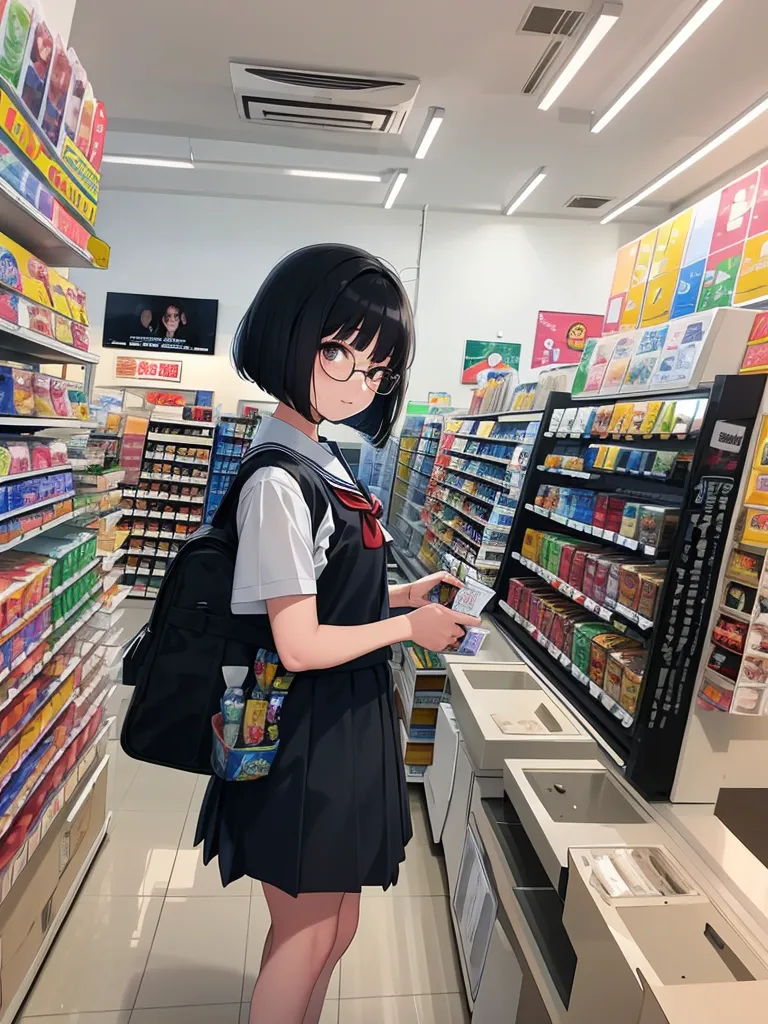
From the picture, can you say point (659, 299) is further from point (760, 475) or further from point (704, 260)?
point (760, 475)

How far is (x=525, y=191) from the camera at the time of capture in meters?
7.25

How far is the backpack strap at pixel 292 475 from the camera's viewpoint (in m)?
1.25

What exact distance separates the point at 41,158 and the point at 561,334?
7.82 metres

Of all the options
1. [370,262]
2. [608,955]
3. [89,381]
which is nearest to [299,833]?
[608,955]

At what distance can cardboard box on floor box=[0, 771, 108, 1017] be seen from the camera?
1.84m

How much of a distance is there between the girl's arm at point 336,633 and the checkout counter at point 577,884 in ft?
2.08

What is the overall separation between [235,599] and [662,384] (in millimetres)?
1651

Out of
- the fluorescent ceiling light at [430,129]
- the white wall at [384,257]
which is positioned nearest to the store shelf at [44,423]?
the fluorescent ceiling light at [430,129]

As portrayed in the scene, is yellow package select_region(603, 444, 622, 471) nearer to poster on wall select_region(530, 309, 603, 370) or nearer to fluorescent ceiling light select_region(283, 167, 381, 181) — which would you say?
fluorescent ceiling light select_region(283, 167, 381, 181)

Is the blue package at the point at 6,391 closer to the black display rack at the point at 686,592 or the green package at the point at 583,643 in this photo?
the black display rack at the point at 686,592

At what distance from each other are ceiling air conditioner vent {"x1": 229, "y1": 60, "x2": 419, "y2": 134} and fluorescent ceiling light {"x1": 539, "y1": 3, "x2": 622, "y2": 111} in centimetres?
113

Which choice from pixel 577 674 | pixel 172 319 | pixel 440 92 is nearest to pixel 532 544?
pixel 577 674

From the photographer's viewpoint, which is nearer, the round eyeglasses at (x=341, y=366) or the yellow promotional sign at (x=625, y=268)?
the round eyeglasses at (x=341, y=366)

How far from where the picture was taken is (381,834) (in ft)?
4.59
